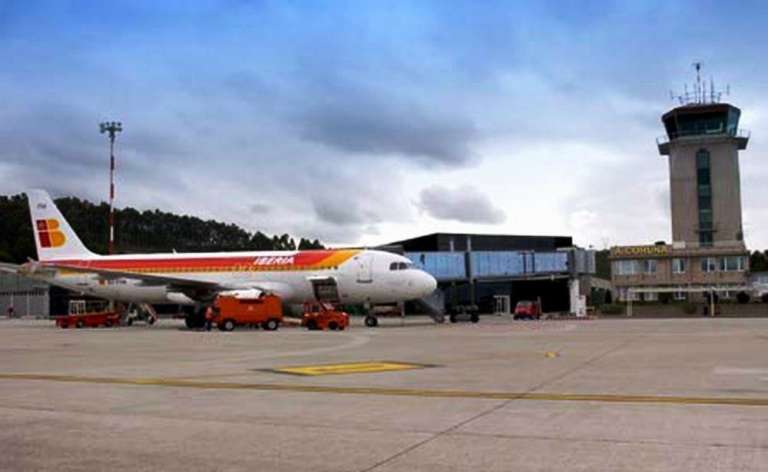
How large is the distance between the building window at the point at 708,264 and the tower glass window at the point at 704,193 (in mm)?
7546

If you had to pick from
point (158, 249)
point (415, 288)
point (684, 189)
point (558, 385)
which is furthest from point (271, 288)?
point (158, 249)

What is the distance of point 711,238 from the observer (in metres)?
98.4

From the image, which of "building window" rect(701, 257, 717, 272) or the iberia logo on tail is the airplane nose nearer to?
the iberia logo on tail

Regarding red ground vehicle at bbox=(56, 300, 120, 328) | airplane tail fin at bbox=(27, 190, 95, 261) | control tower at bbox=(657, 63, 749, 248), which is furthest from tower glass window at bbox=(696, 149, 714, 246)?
airplane tail fin at bbox=(27, 190, 95, 261)

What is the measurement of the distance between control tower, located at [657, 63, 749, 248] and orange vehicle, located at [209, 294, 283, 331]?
226 feet

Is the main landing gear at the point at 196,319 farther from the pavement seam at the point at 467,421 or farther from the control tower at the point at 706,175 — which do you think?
the control tower at the point at 706,175

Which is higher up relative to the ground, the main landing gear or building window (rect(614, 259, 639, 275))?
building window (rect(614, 259, 639, 275))

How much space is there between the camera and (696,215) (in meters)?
98.8

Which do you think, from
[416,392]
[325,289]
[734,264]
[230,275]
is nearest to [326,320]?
[325,289]

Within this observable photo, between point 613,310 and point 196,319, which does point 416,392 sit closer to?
point 196,319

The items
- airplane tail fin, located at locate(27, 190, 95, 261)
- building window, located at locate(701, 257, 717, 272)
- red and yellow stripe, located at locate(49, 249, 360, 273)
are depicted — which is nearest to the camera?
red and yellow stripe, located at locate(49, 249, 360, 273)

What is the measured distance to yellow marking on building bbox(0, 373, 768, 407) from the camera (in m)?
11.6

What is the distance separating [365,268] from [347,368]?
2692 centimetres

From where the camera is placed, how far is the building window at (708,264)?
91.3m
